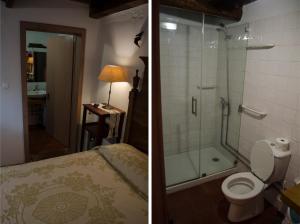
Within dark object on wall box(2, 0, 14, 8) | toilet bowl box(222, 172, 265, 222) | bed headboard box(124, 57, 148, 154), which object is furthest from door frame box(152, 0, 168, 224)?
toilet bowl box(222, 172, 265, 222)

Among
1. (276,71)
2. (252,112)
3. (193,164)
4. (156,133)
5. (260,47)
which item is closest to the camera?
(156,133)

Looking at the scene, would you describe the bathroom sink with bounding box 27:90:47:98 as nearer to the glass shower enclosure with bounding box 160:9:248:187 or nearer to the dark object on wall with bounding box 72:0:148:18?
the dark object on wall with bounding box 72:0:148:18

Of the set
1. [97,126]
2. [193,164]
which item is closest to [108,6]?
[97,126]

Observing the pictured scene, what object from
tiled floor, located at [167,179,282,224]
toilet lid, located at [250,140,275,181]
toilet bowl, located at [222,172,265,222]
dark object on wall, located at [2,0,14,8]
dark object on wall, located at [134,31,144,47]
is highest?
dark object on wall, located at [2,0,14,8]

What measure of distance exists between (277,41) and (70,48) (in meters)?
1.35

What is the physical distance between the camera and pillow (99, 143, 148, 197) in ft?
2.07

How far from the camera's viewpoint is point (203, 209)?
1616mm

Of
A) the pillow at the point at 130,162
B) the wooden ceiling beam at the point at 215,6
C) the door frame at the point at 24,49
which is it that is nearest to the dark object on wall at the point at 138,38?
the door frame at the point at 24,49

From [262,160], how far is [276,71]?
67 cm

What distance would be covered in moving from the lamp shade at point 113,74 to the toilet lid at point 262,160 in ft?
4.33

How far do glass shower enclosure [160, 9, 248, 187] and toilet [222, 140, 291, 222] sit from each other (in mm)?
272

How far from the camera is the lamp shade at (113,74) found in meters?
0.67

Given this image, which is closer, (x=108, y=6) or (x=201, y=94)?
(x=108, y=6)

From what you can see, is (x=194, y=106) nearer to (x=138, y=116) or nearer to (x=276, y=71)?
(x=276, y=71)
